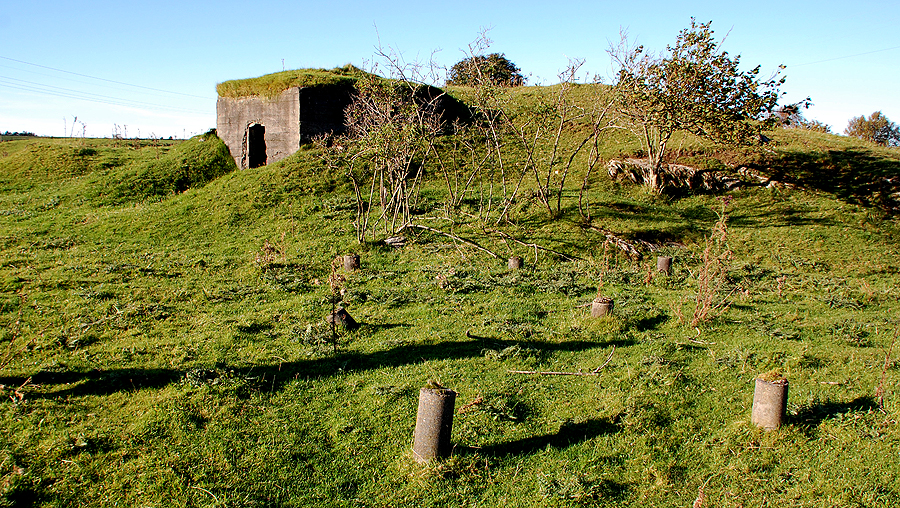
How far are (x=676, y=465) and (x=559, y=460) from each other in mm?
1130

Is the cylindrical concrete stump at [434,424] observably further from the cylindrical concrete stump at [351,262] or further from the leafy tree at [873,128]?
the leafy tree at [873,128]

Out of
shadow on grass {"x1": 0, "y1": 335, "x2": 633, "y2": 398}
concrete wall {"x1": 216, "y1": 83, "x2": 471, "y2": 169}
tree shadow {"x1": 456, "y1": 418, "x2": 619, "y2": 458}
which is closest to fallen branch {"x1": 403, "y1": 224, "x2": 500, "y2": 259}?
shadow on grass {"x1": 0, "y1": 335, "x2": 633, "y2": 398}

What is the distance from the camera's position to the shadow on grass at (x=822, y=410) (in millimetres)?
5840

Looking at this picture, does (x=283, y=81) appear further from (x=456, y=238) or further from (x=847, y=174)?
(x=847, y=174)

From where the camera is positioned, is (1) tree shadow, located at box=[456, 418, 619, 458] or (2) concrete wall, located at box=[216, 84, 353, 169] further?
(2) concrete wall, located at box=[216, 84, 353, 169]

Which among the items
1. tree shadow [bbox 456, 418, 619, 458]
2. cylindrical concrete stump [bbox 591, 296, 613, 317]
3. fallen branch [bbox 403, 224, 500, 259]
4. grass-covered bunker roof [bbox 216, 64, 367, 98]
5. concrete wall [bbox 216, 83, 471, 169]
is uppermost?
grass-covered bunker roof [bbox 216, 64, 367, 98]

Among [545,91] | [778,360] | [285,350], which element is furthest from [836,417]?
[545,91]

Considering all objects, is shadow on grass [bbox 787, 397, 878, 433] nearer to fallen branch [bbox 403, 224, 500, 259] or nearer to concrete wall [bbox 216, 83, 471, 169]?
fallen branch [bbox 403, 224, 500, 259]

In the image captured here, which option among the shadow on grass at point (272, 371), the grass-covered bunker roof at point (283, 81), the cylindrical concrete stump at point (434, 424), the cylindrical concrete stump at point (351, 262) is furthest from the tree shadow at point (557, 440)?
the grass-covered bunker roof at point (283, 81)

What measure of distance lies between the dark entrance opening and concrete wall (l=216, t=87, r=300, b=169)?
14 centimetres

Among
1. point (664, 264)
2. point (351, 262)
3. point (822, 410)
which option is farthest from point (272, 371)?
point (664, 264)

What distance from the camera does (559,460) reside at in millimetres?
5301

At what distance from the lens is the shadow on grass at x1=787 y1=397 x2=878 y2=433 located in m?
5.84

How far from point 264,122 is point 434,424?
1755 centimetres
